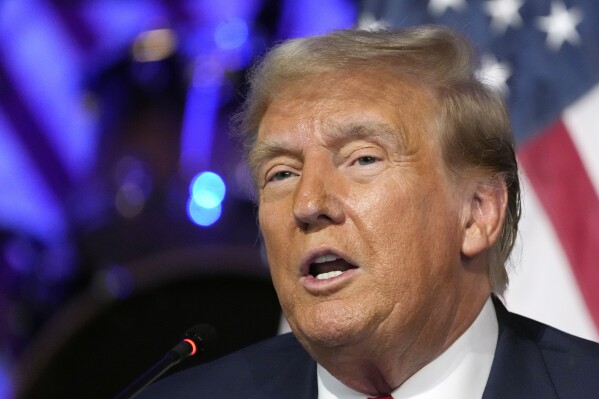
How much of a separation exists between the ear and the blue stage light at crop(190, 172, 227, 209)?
2.82 m

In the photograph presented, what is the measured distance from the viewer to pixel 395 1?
3.53 m

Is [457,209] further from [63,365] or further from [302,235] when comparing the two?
[63,365]

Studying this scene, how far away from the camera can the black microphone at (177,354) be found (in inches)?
95.7

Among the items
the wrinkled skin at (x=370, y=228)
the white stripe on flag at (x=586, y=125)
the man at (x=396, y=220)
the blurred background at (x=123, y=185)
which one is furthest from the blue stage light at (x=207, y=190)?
the wrinkled skin at (x=370, y=228)

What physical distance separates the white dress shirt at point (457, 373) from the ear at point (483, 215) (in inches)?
7.3

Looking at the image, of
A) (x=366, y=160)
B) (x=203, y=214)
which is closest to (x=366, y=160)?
(x=366, y=160)

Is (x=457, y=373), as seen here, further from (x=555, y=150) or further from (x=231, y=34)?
(x=231, y=34)

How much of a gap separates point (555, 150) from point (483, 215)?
2.39ft

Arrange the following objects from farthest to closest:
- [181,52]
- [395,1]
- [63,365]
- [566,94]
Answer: [181,52], [63,365], [395,1], [566,94]

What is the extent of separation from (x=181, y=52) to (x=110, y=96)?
1.54ft

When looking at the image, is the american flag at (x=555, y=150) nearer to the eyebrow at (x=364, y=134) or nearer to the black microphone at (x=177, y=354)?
the eyebrow at (x=364, y=134)

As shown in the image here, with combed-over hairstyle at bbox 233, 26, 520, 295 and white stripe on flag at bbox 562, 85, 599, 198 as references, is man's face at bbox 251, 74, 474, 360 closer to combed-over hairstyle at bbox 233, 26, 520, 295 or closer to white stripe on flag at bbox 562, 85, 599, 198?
combed-over hairstyle at bbox 233, 26, 520, 295

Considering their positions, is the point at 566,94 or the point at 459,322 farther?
the point at 566,94

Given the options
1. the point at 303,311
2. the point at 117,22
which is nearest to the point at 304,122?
the point at 303,311
